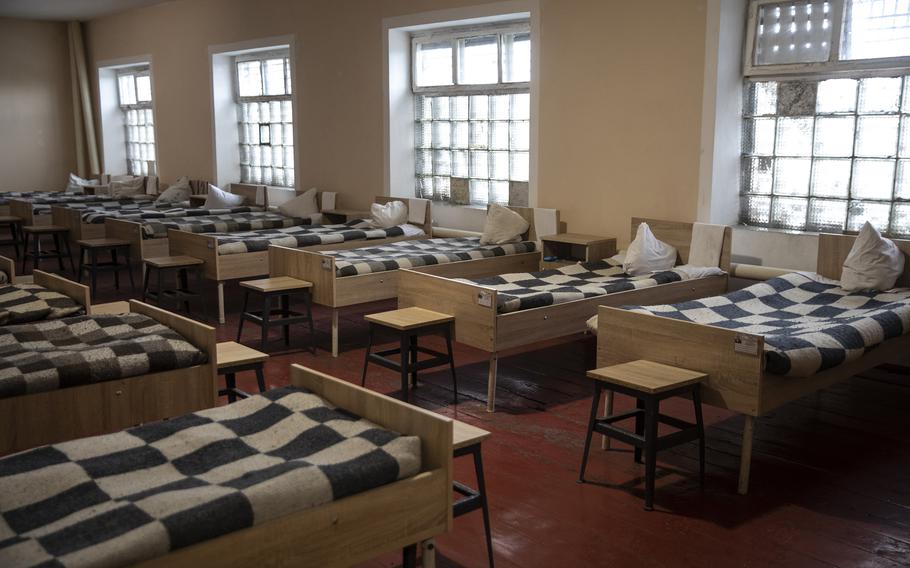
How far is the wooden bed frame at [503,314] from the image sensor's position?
4543 millimetres

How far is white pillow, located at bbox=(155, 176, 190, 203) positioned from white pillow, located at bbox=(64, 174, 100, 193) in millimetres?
2275

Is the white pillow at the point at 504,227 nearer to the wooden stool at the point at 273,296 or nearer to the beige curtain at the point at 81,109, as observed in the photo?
the wooden stool at the point at 273,296

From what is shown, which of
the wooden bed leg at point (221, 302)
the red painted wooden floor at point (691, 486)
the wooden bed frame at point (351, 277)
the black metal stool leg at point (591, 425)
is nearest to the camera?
the red painted wooden floor at point (691, 486)

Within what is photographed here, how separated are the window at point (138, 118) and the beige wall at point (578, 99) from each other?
3.23 meters

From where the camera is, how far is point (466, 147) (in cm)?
766

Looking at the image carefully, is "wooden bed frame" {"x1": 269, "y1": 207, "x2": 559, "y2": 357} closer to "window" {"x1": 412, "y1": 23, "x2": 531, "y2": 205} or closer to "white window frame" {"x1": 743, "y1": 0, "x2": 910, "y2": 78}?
"window" {"x1": 412, "y1": 23, "x2": 531, "y2": 205}

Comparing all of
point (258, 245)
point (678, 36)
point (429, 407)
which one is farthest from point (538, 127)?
point (429, 407)

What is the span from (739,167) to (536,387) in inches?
86.5

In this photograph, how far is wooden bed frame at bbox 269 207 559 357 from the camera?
18.6 feet

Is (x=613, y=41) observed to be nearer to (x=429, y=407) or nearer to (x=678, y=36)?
(x=678, y=36)

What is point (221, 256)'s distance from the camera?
654cm

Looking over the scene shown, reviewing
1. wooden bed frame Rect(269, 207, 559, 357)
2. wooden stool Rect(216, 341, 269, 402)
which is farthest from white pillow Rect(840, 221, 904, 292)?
wooden stool Rect(216, 341, 269, 402)

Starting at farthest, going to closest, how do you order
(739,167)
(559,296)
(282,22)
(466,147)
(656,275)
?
(282,22) → (466,147) → (739,167) → (656,275) → (559,296)

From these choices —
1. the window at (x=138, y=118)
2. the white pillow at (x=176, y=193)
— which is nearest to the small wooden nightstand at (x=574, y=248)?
the white pillow at (x=176, y=193)
